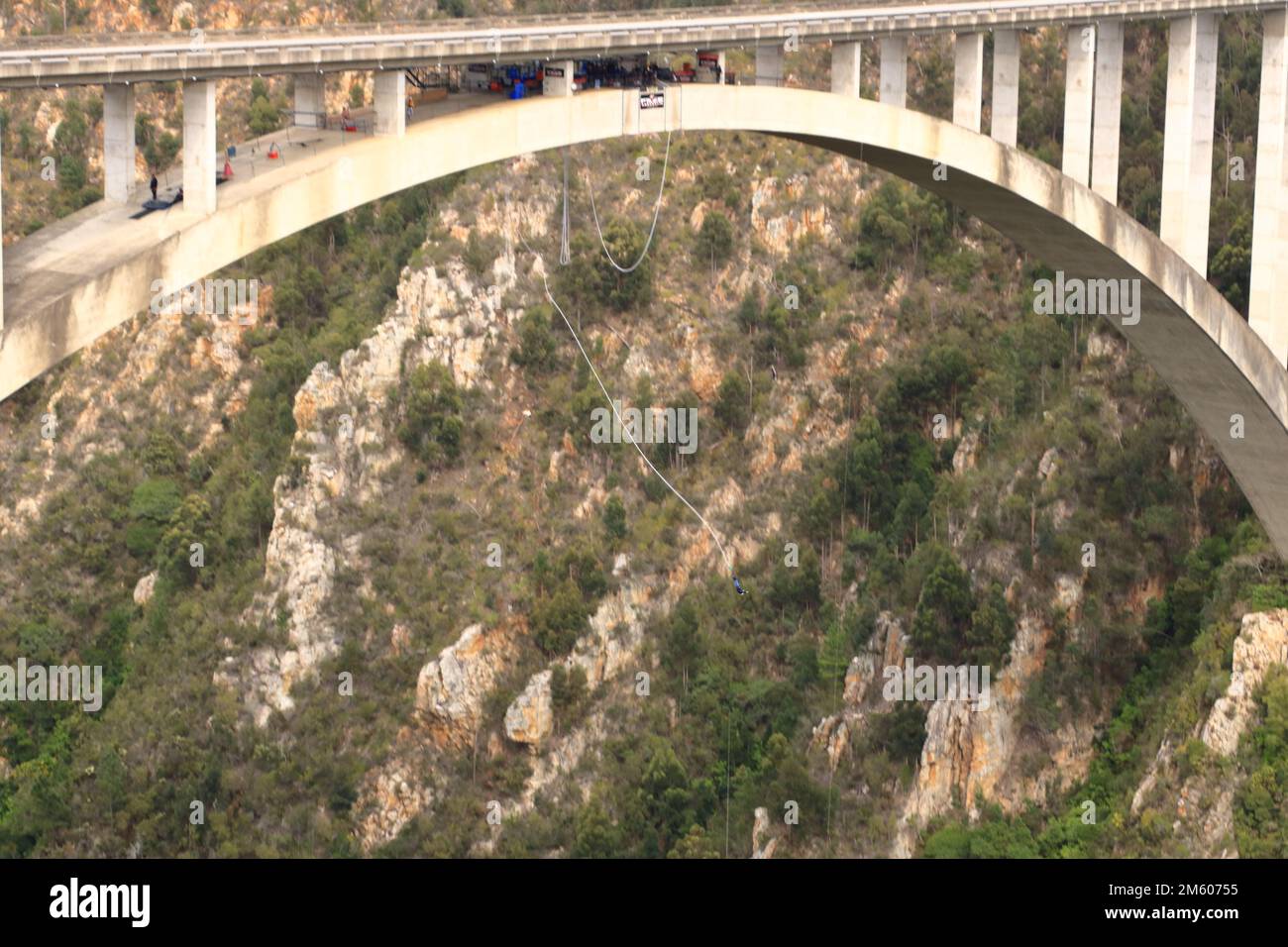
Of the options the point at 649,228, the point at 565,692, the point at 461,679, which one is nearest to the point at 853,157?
the point at 565,692

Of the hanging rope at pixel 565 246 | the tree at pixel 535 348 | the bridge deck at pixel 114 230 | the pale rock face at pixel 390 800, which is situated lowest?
the pale rock face at pixel 390 800

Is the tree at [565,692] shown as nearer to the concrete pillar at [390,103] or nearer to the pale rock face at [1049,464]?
the pale rock face at [1049,464]

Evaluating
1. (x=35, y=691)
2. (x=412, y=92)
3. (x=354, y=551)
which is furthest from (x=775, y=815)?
(x=412, y=92)

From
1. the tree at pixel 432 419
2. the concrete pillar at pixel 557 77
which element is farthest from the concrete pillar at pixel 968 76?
the tree at pixel 432 419

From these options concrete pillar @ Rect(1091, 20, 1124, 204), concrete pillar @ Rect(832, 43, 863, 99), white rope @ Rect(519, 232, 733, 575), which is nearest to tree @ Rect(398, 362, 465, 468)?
white rope @ Rect(519, 232, 733, 575)

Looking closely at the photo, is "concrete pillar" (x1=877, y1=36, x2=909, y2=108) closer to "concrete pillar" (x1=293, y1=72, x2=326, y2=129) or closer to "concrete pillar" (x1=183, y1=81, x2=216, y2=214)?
"concrete pillar" (x1=293, y1=72, x2=326, y2=129)
